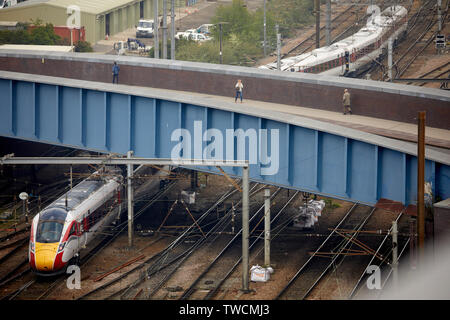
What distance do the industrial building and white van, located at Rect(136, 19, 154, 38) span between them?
3000 mm

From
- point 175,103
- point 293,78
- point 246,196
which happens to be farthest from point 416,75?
point 246,196

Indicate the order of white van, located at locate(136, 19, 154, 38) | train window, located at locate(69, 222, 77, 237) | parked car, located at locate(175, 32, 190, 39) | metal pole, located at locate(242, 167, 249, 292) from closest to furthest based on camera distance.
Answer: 1. metal pole, located at locate(242, 167, 249, 292)
2. train window, located at locate(69, 222, 77, 237)
3. parked car, located at locate(175, 32, 190, 39)
4. white van, located at locate(136, 19, 154, 38)

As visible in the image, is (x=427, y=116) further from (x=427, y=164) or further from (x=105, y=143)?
(x=105, y=143)

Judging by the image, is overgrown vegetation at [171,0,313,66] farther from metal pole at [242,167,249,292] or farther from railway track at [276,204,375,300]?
metal pole at [242,167,249,292]

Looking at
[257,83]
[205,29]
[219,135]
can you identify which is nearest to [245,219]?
[219,135]

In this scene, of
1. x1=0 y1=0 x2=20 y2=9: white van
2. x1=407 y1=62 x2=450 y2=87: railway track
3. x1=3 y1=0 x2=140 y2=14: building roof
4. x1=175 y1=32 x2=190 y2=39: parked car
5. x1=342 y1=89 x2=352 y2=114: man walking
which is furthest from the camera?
x1=0 y1=0 x2=20 y2=9: white van

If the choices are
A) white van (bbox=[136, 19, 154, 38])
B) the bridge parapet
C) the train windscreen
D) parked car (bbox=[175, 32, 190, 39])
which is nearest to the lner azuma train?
the train windscreen

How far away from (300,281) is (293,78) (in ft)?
30.9

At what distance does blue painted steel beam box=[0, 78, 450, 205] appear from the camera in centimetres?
2581

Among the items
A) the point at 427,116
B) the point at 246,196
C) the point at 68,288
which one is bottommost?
the point at 68,288

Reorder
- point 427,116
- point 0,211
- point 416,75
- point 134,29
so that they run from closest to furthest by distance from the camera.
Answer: point 427,116, point 0,211, point 416,75, point 134,29

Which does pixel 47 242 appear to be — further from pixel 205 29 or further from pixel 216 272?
pixel 205 29

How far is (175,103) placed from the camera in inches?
1198

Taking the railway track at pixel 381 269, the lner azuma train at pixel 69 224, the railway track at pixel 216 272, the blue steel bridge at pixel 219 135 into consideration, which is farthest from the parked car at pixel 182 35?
the railway track at pixel 381 269
